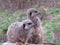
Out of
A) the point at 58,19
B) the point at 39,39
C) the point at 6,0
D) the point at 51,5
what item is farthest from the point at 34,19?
the point at 6,0

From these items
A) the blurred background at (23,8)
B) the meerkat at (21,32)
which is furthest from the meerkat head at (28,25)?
the blurred background at (23,8)

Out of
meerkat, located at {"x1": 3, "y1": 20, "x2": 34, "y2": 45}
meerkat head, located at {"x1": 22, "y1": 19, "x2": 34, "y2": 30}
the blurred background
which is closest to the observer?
meerkat head, located at {"x1": 22, "y1": 19, "x2": 34, "y2": 30}

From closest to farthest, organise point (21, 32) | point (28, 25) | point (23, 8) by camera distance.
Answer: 1. point (28, 25)
2. point (21, 32)
3. point (23, 8)

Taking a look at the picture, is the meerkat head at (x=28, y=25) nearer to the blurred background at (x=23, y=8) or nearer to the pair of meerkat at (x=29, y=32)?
the pair of meerkat at (x=29, y=32)

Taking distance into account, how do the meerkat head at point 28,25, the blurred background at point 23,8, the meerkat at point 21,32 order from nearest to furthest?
1. the meerkat head at point 28,25
2. the meerkat at point 21,32
3. the blurred background at point 23,8

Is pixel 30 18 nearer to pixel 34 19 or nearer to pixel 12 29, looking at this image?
pixel 34 19

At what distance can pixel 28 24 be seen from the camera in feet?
10.3

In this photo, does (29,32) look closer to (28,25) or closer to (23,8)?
(28,25)

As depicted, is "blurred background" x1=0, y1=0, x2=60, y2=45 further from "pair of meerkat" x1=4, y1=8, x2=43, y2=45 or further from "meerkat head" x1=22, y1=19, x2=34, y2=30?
"meerkat head" x1=22, y1=19, x2=34, y2=30

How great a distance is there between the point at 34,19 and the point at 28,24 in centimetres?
28

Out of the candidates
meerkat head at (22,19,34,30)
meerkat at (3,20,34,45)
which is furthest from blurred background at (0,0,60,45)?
meerkat head at (22,19,34,30)

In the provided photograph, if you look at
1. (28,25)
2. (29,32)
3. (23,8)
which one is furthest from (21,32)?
(23,8)

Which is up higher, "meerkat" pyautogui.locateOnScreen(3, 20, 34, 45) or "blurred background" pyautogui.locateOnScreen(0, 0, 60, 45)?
"blurred background" pyautogui.locateOnScreen(0, 0, 60, 45)

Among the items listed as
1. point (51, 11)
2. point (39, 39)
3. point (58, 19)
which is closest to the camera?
point (39, 39)
